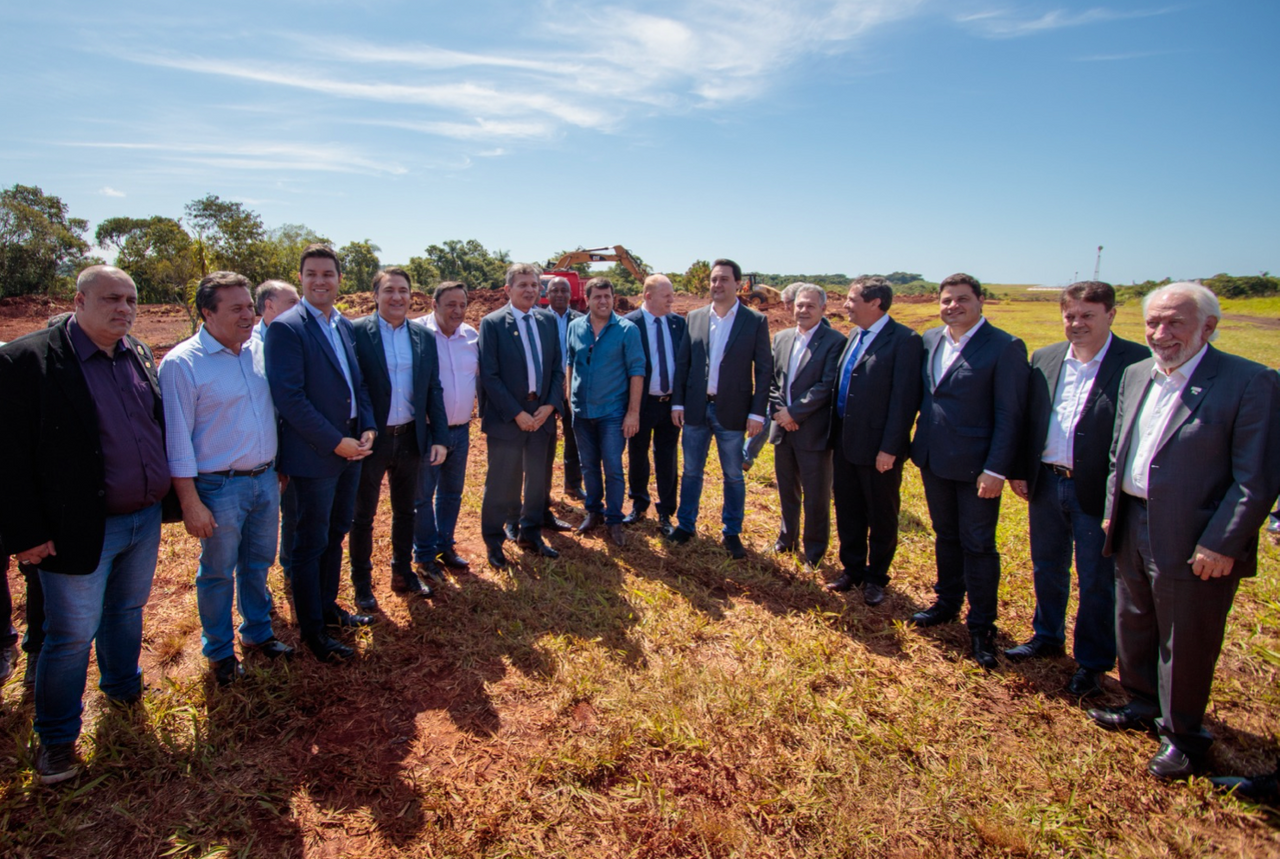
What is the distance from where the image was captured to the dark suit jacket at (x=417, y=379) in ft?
Result: 12.0

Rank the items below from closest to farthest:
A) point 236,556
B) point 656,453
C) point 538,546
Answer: point 236,556 → point 538,546 → point 656,453

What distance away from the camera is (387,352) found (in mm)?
3754

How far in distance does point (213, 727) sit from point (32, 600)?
1.37m

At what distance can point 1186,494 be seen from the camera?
2.49 meters

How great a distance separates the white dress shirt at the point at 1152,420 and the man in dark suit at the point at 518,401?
3446mm

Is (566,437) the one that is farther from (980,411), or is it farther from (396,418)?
(980,411)

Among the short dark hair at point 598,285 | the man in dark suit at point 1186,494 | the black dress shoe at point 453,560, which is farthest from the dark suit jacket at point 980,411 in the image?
the black dress shoe at point 453,560

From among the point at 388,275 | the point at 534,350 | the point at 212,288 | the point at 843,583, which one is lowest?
the point at 843,583

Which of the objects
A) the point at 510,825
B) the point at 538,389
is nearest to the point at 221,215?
the point at 538,389

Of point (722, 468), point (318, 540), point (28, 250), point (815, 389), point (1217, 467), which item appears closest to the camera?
point (1217, 467)

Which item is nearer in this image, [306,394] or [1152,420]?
[1152,420]

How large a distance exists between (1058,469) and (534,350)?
338 centimetres

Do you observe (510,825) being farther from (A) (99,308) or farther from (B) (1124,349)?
(B) (1124,349)

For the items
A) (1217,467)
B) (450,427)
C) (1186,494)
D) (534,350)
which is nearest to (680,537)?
(534,350)
